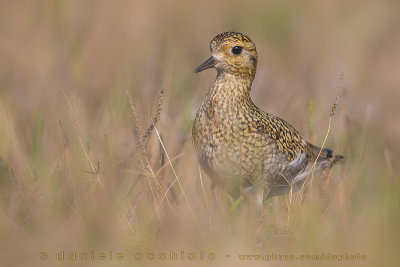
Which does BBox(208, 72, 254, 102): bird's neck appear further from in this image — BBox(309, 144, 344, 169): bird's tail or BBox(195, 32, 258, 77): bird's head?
BBox(309, 144, 344, 169): bird's tail

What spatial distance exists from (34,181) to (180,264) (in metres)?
1.76

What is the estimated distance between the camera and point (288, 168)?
225 inches

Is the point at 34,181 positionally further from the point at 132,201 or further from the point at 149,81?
the point at 149,81

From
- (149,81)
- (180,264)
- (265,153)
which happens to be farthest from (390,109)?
(180,264)

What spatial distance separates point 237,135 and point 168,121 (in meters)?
1.36

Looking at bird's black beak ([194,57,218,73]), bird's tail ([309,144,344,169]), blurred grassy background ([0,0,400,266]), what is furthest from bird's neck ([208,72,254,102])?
bird's tail ([309,144,344,169])

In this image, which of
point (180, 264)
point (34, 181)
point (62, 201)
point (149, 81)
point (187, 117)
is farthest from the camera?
point (149, 81)

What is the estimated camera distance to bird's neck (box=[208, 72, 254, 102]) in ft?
18.2

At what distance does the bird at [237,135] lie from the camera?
17.7 feet

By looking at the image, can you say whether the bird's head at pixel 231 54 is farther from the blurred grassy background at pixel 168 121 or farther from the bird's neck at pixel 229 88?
the blurred grassy background at pixel 168 121

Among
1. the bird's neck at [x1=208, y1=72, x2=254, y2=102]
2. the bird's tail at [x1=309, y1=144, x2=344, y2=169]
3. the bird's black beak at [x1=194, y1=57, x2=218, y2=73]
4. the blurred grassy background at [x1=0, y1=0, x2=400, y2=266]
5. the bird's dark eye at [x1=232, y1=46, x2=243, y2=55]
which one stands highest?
the bird's dark eye at [x1=232, y1=46, x2=243, y2=55]

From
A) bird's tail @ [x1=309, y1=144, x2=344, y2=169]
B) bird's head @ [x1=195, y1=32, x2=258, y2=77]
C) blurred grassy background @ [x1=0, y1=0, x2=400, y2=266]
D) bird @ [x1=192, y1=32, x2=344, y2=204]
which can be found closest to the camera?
blurred grassy background @ [x1=0, y1=0, x2=400, y2=266]

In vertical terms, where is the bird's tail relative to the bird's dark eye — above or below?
below

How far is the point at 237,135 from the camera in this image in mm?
5430
